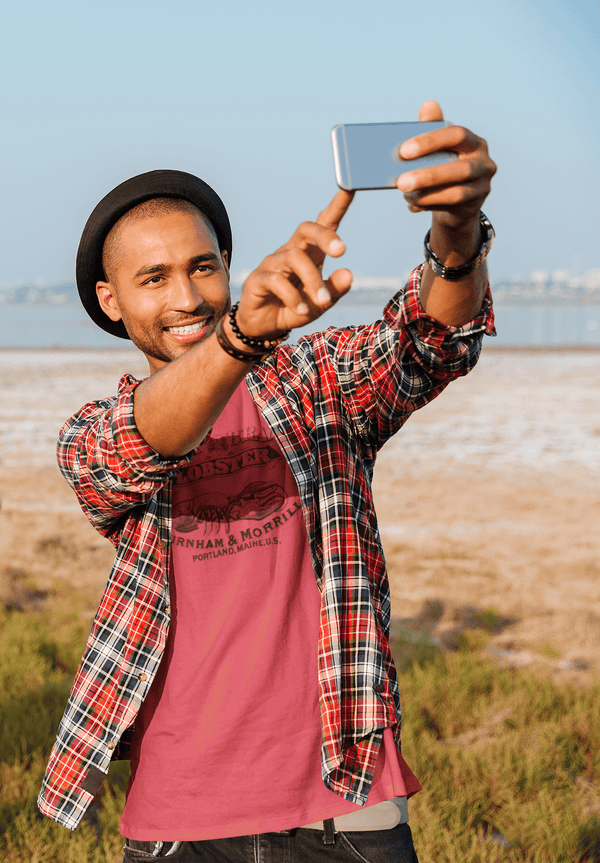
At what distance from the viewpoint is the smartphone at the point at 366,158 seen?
126cm

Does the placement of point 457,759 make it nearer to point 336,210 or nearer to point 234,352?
point 234,352

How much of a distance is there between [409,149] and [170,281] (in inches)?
40.5

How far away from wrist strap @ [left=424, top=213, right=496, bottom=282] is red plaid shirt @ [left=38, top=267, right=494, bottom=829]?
0.44 ft

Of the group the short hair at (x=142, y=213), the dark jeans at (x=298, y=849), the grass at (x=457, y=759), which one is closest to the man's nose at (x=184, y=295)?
the short hair at (x=142, y=213)

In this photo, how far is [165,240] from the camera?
2.17 m

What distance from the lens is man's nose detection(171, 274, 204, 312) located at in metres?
2.10

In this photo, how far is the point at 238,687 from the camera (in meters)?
1.92

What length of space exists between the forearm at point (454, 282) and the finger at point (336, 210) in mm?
266

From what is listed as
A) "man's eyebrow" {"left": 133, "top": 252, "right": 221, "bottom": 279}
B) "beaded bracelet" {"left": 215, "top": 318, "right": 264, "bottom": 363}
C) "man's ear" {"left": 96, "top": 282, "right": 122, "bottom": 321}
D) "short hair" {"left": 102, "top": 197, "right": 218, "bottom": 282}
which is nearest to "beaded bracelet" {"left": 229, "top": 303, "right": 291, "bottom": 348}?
"beaded bracelet" {"left": 215, "top": 318, "right": 264, "bottom": 363}

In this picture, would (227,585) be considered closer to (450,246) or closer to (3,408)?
(450,246)

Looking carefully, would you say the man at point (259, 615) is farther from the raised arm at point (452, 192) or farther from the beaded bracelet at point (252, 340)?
the beaded bracelet at point (252, 340)

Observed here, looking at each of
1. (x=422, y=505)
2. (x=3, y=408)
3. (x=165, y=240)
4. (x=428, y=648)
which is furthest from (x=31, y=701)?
(x=3, y=408)

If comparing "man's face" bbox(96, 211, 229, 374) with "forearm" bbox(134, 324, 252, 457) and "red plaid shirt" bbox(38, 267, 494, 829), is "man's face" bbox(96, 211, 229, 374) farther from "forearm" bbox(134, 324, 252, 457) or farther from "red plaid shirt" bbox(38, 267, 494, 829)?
"forearm" bbox(134, 324, 252, 457)

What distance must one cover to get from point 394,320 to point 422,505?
26.5ft
